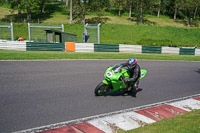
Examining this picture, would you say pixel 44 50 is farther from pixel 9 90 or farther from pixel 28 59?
pixel 9 90

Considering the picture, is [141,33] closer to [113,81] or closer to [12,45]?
[12,45]

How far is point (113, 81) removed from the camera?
768 centimetres

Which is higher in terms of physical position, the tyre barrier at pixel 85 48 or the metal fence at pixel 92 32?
the metal fence at pixel 92 32

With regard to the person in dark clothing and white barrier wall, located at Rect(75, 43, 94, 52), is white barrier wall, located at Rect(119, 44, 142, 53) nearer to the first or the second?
white barrier wall, located at Rect(75, 43, 94, 52)

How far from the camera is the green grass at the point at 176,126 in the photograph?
515 cm

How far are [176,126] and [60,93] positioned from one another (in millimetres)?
4533

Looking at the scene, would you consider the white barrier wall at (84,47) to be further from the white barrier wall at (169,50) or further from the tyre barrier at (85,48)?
the white barrier wall at (169,50)

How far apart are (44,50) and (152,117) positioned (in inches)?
641

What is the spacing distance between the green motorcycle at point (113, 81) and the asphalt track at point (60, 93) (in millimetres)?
360

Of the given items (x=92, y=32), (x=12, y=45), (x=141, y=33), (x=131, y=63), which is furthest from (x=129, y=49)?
(x=141, y=33)

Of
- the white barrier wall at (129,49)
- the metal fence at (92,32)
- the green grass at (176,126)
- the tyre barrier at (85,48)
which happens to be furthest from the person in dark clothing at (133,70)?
the metal fence at (92,32)

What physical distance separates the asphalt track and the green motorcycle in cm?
36

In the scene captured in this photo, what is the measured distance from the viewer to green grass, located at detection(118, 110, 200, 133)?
16.9ft

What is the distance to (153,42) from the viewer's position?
35.4 m
